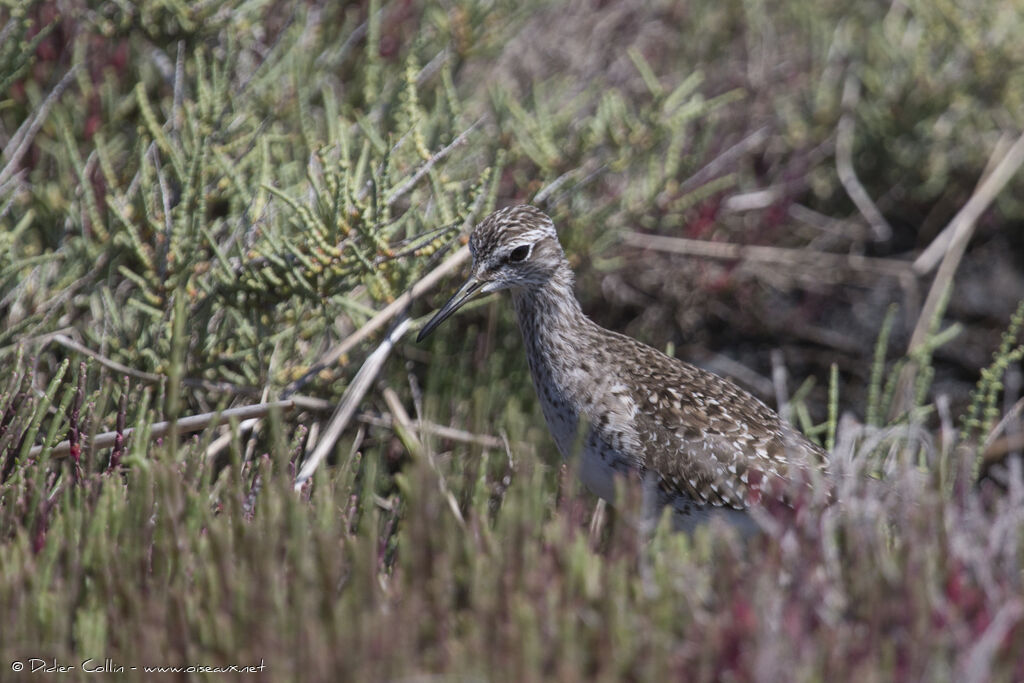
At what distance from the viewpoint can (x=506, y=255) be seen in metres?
4.24

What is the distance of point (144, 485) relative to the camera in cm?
300

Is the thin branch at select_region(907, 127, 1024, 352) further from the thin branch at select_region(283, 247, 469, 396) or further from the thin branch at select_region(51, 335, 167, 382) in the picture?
the thin branch at select_region(51, 335, 167, 382)

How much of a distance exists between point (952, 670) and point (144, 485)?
2.18m

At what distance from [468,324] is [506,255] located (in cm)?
154

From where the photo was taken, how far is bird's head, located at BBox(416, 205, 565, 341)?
4.23m

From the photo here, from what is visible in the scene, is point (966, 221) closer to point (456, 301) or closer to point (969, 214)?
point (969, 214)

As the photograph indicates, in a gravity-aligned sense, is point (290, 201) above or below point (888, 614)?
above

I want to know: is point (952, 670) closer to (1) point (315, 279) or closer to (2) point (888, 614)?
(2) point (888, 614)

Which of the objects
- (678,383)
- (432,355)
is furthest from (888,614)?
(432,355)

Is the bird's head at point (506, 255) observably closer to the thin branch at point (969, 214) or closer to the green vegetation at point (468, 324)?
the green vegetation at point (468, 324)

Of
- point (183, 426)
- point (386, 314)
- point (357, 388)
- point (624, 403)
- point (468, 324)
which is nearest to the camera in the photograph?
point (183, 426)

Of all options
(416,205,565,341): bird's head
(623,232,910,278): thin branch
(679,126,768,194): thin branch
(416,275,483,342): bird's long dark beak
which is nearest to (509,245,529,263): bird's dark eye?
(416,205,565,341): bird's head

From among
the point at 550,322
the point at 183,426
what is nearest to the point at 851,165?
the point at 550,322

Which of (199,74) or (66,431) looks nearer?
(66,431)
